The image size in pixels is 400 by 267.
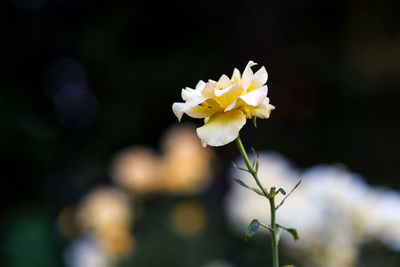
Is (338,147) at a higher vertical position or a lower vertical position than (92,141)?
higher

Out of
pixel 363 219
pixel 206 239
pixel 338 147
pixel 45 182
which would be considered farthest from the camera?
pixel 45 182


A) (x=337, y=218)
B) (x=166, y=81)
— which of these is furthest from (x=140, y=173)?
(x=166, y=81)

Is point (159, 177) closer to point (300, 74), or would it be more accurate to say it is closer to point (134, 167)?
point (134, 167)

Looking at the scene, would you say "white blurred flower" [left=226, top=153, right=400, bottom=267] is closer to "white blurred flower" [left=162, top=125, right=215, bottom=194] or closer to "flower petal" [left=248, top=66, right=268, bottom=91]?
"flower petal" [left=248, top=66, right=268, bottom=91]

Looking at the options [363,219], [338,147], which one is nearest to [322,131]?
[338,147]

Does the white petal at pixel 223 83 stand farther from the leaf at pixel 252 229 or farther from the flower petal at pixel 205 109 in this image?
the leaf at pixel 252 229

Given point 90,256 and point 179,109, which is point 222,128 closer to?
point 179,109

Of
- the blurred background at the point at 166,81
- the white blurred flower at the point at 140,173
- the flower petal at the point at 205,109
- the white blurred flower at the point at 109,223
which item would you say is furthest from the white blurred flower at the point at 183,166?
the flower petal at the point at 205,109
